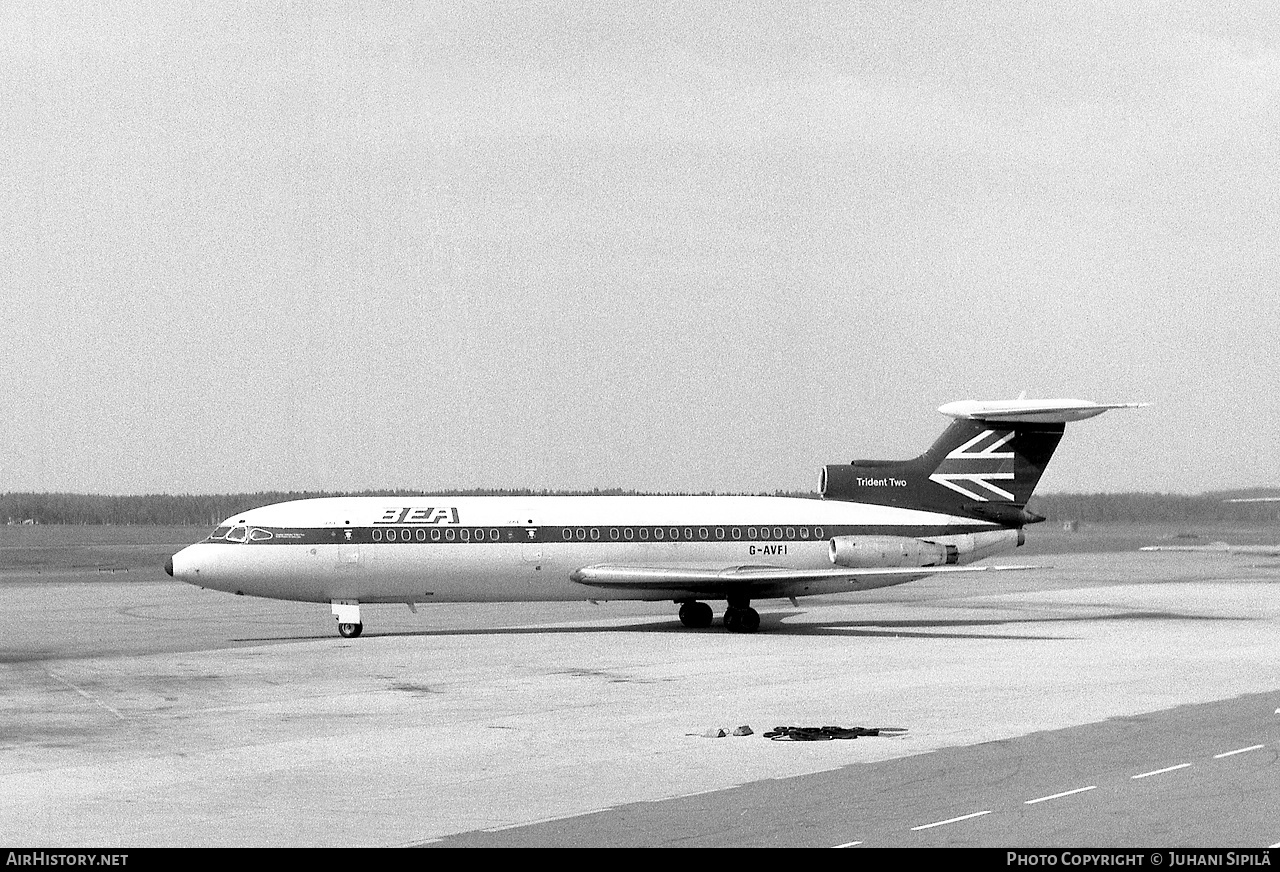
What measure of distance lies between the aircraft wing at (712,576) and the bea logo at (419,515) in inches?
127

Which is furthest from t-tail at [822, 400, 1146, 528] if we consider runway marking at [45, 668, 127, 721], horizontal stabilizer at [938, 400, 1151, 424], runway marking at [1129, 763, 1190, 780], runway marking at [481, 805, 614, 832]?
runway marking at [481, 805, 614, 832]

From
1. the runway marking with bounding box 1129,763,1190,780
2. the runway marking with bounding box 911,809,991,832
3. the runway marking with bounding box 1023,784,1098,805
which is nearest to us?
the runway marking with bounding box 911,809,991,832

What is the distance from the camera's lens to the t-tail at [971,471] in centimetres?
4069

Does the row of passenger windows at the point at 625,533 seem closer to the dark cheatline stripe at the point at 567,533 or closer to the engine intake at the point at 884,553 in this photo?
the dark cheatline stripe at the point at 567,533

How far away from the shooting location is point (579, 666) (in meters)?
29.8

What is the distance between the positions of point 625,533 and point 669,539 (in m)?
1.10

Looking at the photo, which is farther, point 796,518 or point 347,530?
point 796,518

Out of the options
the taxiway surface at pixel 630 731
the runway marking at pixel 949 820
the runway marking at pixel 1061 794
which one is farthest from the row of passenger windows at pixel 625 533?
the runway marking at pixel 949 820

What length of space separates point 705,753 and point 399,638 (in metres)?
18.2

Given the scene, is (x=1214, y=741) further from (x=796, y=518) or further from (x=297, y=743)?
(x=796, y=518)

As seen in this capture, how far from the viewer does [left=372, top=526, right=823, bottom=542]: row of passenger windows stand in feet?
122

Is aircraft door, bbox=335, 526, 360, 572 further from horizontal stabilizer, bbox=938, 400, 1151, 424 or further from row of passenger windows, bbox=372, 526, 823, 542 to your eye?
horizontal stabilizer, bbox=938, 400, 1151, 424

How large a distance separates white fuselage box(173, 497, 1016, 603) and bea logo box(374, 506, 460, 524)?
0.03 m
